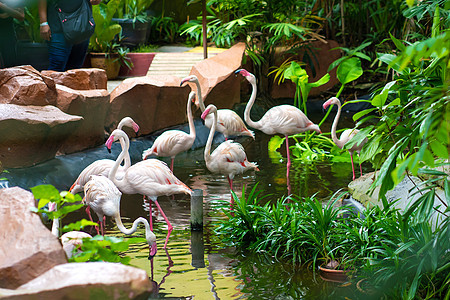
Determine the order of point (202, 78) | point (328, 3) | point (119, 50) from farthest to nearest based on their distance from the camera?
1. point (328, 3)
2. point (119, 50)
3. point (202, 78)

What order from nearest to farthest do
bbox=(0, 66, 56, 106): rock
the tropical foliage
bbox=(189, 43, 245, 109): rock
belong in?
the tropical foliage
bbox=(0, 66, 56, 106): rock
bbox=(189, 43, 245, 109): rock

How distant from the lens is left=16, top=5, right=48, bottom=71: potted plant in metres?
9.23

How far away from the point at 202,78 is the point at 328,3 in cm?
467

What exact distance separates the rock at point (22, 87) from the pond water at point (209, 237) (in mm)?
694

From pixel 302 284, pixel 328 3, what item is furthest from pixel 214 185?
pixel 328 3

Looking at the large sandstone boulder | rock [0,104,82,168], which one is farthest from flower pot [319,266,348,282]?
the large sandstone boulder

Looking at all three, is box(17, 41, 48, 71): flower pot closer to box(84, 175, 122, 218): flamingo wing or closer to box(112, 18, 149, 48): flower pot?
box(112, 18, 149, 48): flower pot

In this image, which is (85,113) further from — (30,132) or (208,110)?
(208,110)

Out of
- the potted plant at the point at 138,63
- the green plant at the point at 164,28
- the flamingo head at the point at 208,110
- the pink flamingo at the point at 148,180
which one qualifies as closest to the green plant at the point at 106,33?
the potted plant at the point at 138,63

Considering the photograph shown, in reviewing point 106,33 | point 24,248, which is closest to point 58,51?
point 106,33

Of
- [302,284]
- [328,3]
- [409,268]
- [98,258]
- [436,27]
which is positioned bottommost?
[302,284]

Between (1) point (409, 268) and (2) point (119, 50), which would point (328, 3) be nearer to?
(2) point (119, 50)

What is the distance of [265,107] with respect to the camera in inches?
418

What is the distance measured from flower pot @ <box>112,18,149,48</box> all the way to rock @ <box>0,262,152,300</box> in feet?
32.4
